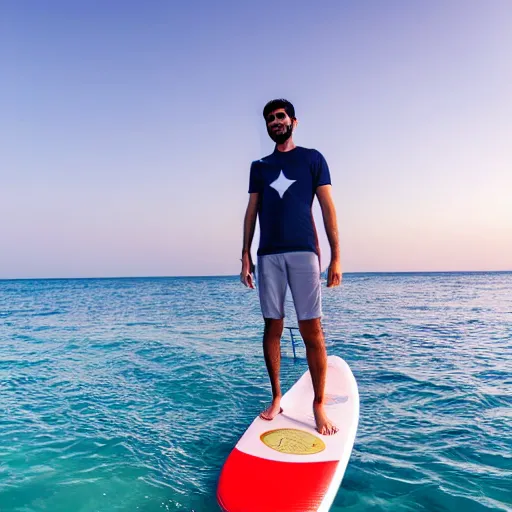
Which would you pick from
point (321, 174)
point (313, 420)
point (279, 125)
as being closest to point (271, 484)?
point (313, 420)

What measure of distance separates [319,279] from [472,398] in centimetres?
298

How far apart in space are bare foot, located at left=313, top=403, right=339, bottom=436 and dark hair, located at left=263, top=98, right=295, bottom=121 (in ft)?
8.51

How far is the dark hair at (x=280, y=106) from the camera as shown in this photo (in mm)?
3758

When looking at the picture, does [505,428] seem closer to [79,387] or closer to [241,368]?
[241,368]

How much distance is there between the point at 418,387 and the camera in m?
5.76

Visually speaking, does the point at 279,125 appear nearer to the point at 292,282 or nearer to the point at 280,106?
the point at 280,106

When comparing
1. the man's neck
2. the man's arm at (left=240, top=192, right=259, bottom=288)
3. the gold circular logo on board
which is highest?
the man's neck

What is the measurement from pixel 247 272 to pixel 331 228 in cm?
88

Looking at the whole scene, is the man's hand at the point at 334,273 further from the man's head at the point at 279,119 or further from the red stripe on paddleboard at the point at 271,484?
the red stripe on paddleboard at the point at 271,484

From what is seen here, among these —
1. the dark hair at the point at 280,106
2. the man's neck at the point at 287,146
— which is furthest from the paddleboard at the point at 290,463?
the dark hair at the point at 280,106

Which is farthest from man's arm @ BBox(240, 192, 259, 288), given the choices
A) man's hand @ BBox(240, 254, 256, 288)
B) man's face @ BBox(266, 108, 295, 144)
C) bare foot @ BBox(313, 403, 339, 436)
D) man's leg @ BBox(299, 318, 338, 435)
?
bare foot @ BBox(313, 403, 339, 436)

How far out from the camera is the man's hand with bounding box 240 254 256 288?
3.99 metres

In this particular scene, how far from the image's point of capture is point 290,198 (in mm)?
3672

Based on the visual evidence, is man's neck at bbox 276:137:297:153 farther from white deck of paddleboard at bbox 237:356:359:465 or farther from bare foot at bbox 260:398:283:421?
white deck of paddleboard at bbox 237:356:359:465
